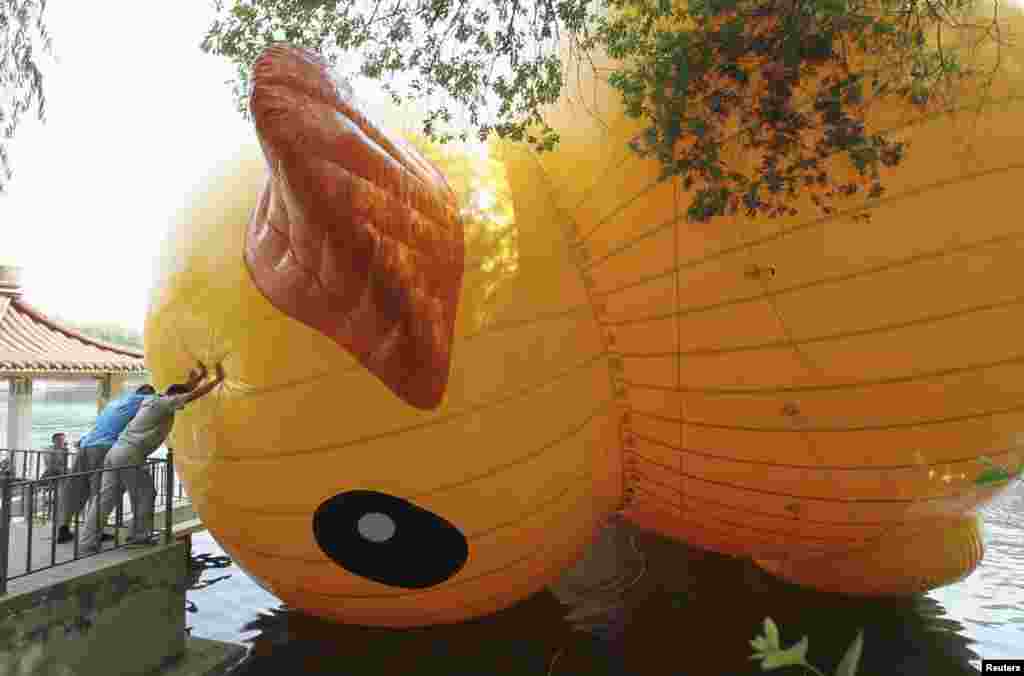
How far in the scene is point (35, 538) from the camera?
20.1 ft

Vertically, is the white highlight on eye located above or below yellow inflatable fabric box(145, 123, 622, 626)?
below

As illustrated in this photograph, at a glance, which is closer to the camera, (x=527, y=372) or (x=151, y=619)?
(x=527, y=372)

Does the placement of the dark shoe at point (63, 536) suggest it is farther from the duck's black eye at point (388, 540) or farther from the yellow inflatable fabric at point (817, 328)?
the yellow inflatable fabric at point (817, 328)

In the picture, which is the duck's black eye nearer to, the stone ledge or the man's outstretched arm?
the man's outstretched arm

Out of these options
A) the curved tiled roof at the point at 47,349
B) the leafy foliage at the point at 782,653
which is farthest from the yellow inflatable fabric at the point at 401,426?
the curved tiled roof at the point at 47,349

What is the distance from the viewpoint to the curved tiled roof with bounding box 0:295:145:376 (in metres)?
10.1

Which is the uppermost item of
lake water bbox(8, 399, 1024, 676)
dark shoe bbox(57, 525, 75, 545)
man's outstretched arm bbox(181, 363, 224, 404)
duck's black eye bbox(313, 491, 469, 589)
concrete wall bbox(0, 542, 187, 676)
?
man's outstretched arm bbox(181, 363, 224, 404)

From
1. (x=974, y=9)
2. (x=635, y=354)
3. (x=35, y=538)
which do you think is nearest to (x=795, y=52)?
(x=974, y=9)

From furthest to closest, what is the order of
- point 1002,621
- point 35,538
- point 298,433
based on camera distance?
point 1002,621 < point 35,538 < point 298,433

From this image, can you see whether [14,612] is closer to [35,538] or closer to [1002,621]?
[35,538]

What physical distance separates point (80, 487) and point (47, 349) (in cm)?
636

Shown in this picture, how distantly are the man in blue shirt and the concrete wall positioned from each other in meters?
0.73

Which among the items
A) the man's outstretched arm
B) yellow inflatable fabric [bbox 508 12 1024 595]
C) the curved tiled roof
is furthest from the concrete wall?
the curved tiled roof

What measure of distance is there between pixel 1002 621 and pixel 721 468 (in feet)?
14.9
